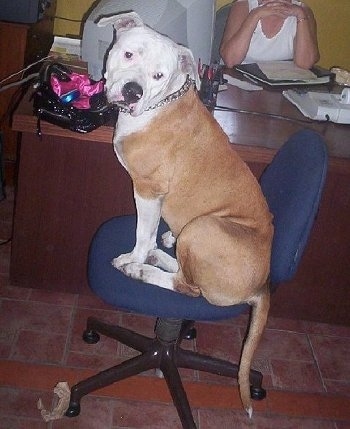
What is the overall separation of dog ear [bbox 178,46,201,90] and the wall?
245 centimetres

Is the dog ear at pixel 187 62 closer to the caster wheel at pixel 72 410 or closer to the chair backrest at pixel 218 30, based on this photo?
the caster wheel at pixel 72 410

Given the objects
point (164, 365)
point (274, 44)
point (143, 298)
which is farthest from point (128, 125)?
point (274, 44)

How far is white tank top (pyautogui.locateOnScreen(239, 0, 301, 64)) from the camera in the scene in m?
3.58

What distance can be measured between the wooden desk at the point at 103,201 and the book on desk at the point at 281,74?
17 centimetres

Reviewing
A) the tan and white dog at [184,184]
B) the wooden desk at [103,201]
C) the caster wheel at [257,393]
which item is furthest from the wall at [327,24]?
A: the caster wheel at [257,393]

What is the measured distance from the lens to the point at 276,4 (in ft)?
11.0

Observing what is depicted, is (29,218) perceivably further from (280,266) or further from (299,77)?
(299,77)

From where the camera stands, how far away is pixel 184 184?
2.02 metres

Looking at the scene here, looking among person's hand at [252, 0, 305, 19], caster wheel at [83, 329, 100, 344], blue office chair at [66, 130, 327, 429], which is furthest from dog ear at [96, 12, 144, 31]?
person's hand at [252, 0, 305, 19]

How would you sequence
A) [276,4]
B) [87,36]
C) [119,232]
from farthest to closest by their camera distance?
1. [276,4]
2. [87,36]
3. [119,232]

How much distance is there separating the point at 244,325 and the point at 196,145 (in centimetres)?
115

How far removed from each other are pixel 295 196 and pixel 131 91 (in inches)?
23.8

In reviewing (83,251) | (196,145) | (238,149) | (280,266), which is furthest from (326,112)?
(83,251)

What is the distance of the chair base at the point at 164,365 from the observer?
218 cm
